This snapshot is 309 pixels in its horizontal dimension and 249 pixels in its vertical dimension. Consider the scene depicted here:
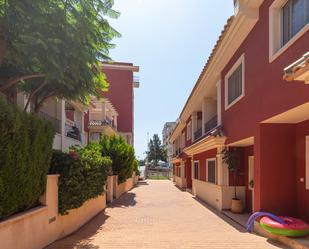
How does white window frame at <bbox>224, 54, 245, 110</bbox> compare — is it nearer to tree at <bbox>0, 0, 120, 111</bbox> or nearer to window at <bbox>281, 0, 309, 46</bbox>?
window at <bbox>281, 0, 309, 46</bbox>

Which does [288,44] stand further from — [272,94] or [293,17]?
[272,94]

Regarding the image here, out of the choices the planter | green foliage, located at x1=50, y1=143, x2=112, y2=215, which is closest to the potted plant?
the planter

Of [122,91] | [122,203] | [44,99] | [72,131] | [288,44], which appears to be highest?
[122,91]

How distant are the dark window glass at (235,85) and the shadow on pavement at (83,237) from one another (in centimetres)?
636

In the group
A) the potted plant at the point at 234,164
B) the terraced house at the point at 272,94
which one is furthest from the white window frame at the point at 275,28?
the potted plant at the point at 234,164

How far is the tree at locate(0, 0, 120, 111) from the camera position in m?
6.89

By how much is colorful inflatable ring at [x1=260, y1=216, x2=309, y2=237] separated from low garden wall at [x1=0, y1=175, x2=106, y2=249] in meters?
5.07

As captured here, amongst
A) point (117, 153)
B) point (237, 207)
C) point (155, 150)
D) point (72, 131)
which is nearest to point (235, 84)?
point (237, 207)

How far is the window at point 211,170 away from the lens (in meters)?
16.7

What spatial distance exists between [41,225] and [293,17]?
7.20 meters

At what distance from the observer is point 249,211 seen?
43.9 ft

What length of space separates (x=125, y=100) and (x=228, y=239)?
38.7m

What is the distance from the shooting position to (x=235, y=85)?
40.9ft

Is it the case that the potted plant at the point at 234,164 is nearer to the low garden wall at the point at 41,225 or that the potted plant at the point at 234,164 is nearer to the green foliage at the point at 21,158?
the low garden wall at the point at 41,225
